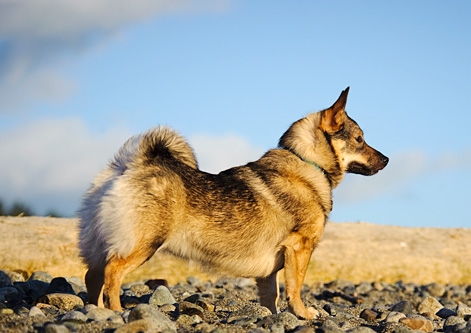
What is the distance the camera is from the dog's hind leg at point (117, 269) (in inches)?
279

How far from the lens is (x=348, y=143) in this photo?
8648 mm

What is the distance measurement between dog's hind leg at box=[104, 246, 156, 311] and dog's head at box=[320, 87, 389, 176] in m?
2.70

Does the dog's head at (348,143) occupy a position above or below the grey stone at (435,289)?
above

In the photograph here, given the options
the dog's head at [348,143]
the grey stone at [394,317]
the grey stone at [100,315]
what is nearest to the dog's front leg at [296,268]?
the grey stone at [394,317]

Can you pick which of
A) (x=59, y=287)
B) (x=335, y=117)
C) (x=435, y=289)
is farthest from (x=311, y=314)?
(x=435, y=289)

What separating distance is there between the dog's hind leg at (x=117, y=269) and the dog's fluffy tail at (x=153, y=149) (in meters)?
0.90

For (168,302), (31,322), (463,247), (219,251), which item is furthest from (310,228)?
(463,247)

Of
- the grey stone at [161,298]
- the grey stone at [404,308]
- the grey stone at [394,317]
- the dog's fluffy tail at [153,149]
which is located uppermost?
the dog's fluffy tail at [153,149]

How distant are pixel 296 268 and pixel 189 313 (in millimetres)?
1420

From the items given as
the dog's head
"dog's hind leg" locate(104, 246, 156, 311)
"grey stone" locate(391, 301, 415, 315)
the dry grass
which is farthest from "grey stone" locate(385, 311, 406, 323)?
the dry grass

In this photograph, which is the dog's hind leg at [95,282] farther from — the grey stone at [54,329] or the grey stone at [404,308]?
the grey stone at [404,308]

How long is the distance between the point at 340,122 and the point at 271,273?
1992 mm

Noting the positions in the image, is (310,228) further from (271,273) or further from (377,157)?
(377,157)

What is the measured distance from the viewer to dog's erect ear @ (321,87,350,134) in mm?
8298
